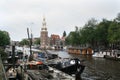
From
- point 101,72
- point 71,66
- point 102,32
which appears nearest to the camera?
point 71,66

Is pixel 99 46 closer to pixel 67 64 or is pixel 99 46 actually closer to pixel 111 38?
pixel 111 38

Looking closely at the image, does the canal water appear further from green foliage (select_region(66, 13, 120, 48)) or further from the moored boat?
green foliage (select_region(66, 13, 120, 48))

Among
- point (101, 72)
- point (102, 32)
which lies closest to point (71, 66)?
point (101, 72)

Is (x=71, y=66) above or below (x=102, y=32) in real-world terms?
below

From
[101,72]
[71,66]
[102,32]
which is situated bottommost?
[101,72]

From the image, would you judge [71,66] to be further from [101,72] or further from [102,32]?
[102,32]

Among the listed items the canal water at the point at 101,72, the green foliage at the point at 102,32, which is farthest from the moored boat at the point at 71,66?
the green foliage at the point at 102,32

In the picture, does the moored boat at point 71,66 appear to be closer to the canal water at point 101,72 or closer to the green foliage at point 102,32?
the canal water at point 101,72

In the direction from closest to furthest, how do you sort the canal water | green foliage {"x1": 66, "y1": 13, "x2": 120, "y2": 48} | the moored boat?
the canal water < the moored boat < green foliage {"x1": 66, "y1": 13, "x2": 120, "y2": 48}

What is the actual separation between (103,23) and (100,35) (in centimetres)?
526

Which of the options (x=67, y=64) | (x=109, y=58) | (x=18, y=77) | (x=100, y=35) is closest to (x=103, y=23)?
(x=100, y=35)

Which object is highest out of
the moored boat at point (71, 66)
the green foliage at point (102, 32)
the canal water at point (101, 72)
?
the green foliage at point (102, 32)

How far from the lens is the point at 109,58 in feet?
313

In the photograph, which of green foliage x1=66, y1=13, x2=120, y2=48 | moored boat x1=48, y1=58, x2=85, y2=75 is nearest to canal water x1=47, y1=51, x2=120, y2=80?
moored boat x1=48, y1=58, x2=85, y2=75
